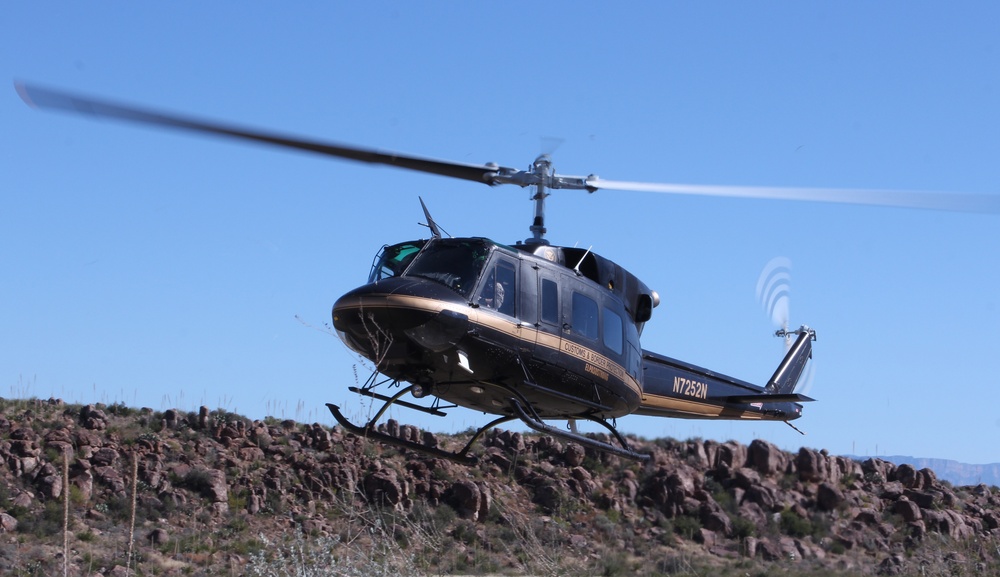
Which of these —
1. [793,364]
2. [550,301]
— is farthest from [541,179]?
[793,364]

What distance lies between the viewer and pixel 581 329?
16.4 m

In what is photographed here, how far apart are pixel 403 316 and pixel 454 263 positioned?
1289mm

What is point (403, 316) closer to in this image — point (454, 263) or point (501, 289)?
point (454, 263)

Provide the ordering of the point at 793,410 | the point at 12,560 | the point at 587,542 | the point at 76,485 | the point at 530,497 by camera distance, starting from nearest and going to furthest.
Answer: the point at 793,410 < the point at 12,560 < the point at 76,485 < the point at 587,542 < the point at 530,497

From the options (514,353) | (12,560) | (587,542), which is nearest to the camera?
(514,353)

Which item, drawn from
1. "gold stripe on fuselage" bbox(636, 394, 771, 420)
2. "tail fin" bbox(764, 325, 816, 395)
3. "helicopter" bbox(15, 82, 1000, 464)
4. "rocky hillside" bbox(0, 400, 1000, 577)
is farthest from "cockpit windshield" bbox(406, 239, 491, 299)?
"rocky hillside" bbox(0, 400, 1000, 577)

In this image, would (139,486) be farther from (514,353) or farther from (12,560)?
(514,353)

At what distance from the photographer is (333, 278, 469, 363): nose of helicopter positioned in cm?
1445

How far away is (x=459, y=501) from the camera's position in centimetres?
4303

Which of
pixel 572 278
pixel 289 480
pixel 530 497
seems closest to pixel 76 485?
pixel 289 480

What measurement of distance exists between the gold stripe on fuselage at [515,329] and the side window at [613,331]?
0.81 feet

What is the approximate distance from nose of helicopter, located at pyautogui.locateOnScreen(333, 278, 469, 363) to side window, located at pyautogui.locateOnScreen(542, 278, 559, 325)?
142cm

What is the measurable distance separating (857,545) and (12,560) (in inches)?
1247

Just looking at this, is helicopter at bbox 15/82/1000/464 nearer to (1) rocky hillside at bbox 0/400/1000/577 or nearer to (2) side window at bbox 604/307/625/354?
(2) side window at bbox 604/307/625/354
